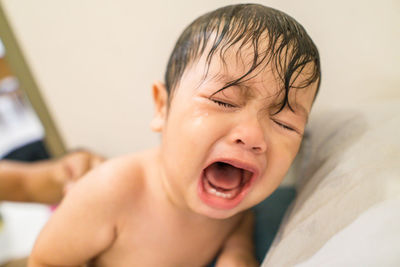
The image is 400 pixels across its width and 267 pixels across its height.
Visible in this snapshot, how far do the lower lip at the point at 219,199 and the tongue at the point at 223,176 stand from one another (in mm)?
18

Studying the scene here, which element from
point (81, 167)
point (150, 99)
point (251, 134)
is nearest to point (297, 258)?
point (251, 134)

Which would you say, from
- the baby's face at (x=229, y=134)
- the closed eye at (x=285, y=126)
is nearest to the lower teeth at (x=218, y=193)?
the baby's face at (x=229, y=134)

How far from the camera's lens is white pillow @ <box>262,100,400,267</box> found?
31 centimetres

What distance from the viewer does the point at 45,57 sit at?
2.18 feet

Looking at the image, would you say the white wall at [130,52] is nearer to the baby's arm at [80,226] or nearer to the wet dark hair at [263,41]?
the wet dark hair at [263,41]

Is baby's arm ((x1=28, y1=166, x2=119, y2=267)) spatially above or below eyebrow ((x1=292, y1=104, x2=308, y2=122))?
below

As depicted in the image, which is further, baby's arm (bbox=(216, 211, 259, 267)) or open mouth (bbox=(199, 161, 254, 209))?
baby's arm (bbox=(216, 211, 259, 267))

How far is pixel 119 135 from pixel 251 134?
49cm

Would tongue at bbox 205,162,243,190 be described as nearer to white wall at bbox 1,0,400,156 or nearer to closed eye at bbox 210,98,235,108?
closed eye at bbox 210,98,235,108

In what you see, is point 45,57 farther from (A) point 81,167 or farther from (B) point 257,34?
(B) point 257,34

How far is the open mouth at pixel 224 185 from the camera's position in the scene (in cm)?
39

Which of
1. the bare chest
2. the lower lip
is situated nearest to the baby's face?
the lower lip

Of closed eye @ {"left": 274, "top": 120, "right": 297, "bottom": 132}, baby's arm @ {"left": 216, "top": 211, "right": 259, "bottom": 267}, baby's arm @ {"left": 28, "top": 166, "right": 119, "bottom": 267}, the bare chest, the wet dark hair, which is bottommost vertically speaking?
baby's arm @ {"left": 216, "top": 211, "right": 259, "bottom": 267}

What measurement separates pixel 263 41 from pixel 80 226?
0.38 meters
